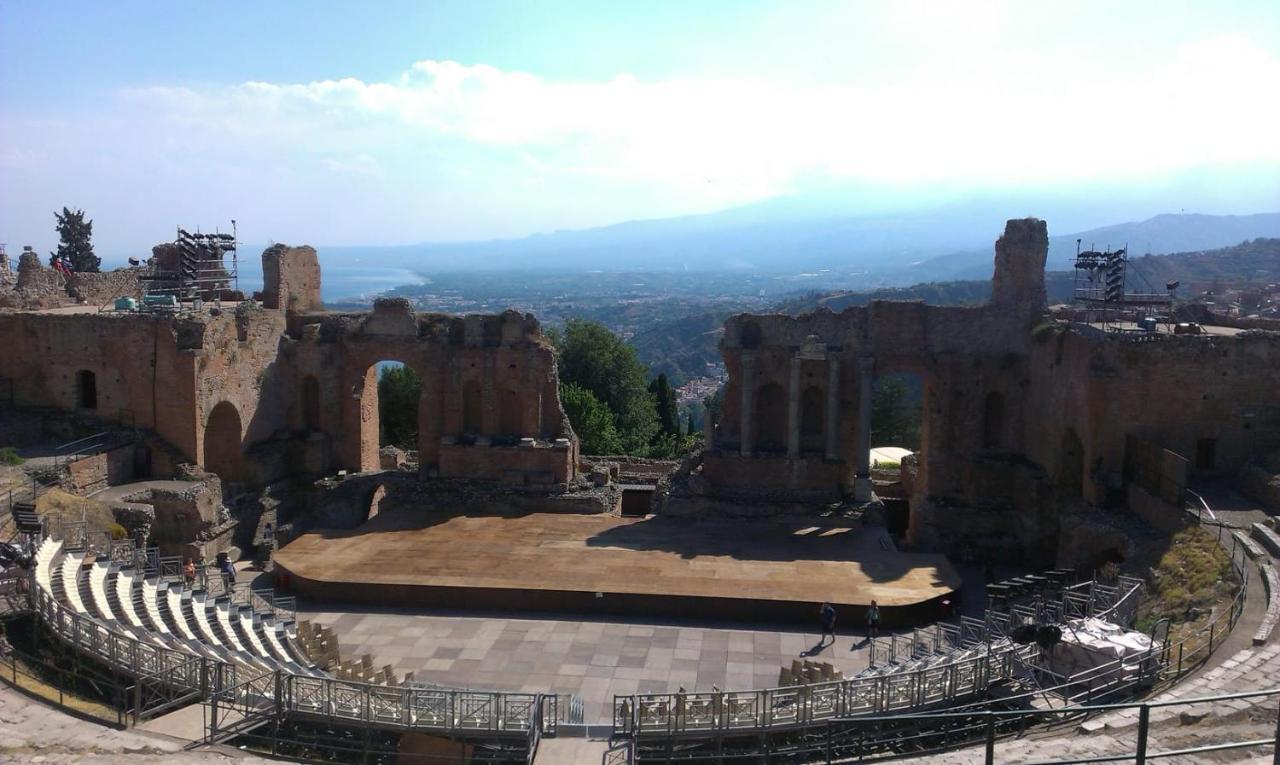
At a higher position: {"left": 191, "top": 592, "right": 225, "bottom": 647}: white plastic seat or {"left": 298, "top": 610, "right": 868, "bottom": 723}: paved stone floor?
{"left": 191, "top": 592, "right": 225, "bottom": 647}: white plastic seat

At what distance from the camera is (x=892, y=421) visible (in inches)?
2125

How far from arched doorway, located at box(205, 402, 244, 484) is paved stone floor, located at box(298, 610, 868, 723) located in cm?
928

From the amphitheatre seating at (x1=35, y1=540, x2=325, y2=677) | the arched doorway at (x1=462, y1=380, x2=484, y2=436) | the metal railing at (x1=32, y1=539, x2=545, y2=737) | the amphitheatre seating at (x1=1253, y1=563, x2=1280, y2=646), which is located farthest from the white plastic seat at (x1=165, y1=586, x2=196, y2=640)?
the amphitheatre seating at (x1=1253, y1=563, x2=1280, y2=646)

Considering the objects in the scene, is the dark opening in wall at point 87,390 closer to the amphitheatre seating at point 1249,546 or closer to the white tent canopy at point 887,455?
the white tent canopy at point 887,455

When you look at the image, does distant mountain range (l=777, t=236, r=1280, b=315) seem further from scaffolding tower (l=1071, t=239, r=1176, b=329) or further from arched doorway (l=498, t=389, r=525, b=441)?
arched doorway (l=498, t=389, r=525, b=441)

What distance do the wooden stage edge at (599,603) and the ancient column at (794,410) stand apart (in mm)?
8066

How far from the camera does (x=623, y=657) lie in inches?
804

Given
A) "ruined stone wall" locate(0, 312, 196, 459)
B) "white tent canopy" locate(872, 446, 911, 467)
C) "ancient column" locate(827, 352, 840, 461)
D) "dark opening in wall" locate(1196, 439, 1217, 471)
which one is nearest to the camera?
"dark opening in wall" locate(1196, 439, 1217, 471)

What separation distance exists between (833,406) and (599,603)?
412 inches

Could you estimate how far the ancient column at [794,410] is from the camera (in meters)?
29.5

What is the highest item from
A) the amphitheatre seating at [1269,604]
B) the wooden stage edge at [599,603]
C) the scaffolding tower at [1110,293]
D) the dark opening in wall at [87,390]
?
the scaffolding tower at [1110,293]

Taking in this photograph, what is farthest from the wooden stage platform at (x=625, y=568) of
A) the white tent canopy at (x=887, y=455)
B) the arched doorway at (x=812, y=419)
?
the white tent canopy at (x=887, y=455)

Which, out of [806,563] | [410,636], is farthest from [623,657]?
[806,563]

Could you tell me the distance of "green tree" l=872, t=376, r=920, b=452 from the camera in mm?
53875
